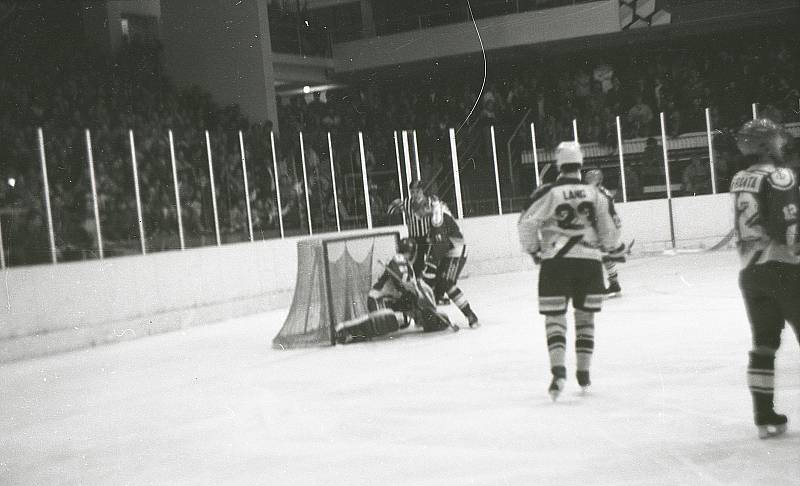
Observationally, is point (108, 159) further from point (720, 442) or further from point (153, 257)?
point (720, 442)

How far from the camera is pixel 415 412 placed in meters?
5.61

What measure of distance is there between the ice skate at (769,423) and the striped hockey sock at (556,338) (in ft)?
4.96

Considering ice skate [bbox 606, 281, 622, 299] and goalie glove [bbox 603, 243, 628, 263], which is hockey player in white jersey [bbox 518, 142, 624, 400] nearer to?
goalie glove [bbox 603, 243, 628, 263]

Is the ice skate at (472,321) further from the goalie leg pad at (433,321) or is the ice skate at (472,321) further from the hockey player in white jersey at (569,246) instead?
the hockey player in white jersey at (569,246)

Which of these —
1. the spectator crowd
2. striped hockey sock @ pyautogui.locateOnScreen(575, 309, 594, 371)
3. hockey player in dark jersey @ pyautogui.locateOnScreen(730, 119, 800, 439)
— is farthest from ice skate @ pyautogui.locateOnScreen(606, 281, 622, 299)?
hockey player in dark jersey @ pyautogui.locateOnScreen(730, 119, 800, 439)

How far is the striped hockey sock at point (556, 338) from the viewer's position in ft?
18.7

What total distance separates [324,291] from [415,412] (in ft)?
13.1

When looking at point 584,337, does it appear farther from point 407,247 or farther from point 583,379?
point 407,247

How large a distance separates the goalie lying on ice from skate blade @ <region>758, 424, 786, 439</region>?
5.33m

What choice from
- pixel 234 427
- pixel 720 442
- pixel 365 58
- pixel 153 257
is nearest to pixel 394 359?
pixel 234 427

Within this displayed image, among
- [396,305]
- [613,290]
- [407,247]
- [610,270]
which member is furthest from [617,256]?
[396,305]

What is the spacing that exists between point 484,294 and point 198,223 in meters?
3.99

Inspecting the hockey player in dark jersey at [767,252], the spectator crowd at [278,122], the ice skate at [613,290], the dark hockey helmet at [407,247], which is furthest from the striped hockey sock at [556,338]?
the spectator crowd at [278,122]

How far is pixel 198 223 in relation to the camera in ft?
40.5
